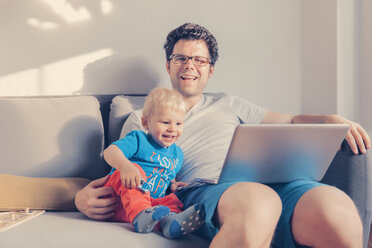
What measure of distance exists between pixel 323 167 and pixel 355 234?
23 centimetres

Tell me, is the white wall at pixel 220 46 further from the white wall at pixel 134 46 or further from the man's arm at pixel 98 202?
the man's arm at pixel 98 202

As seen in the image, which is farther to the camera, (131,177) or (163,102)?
(163,102)

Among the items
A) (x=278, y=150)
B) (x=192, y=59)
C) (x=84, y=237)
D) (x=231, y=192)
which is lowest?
(x=84, y=237)

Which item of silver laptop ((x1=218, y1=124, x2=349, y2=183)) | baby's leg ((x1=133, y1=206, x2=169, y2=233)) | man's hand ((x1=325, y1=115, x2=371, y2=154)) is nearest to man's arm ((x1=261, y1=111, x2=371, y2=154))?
man's hand ((x1=325, y1=115, x2=371, y2=154))

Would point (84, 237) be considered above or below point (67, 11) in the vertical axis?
below

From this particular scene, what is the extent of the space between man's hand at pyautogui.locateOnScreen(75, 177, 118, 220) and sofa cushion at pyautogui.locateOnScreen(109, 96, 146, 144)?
481mm

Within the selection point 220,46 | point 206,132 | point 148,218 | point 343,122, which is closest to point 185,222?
point 148,218

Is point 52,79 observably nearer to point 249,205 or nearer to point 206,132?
point 206,132

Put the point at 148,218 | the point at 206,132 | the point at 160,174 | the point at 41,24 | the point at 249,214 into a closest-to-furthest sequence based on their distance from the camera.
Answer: the point at 249,214
the point at 148,218
the point at 160,174
the point at 206,132
the point at 41,24

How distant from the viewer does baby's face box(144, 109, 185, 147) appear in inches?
53.6

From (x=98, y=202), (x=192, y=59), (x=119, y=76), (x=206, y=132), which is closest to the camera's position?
(x=98, y=202)

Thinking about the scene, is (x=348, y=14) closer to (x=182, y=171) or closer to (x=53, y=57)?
(x=182, y=171)

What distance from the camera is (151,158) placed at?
136 centimetres

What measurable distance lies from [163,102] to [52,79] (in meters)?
0.93
